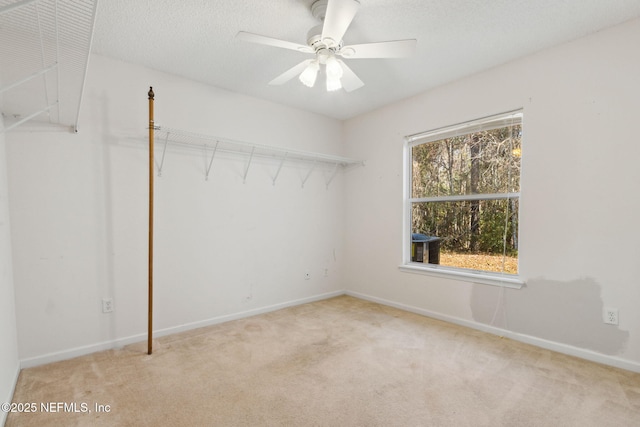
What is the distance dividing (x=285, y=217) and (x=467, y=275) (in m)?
2.06

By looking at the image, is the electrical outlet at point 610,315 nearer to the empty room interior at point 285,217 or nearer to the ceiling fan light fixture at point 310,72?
the empty room interior at point 285,217

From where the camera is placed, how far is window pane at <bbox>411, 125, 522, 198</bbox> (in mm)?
2795

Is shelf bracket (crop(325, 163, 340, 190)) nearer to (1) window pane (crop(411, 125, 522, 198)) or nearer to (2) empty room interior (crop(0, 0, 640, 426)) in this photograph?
(2) empty room interior (crop(0, 0, 640, 426))

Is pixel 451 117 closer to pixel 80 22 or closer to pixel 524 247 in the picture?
pixel 524 247

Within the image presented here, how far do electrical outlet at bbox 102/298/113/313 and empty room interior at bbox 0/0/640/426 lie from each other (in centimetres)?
2

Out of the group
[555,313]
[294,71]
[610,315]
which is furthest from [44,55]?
[610,315]

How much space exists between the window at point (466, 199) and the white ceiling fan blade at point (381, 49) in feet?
4.88

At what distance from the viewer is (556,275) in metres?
2.46

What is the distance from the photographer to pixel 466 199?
3.11 metres

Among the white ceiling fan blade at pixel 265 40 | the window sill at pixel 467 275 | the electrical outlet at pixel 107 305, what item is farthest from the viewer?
the window sill at pixel 467 275

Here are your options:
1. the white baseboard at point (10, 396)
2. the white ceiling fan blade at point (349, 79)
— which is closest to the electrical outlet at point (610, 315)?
the white ceiling fan blade at point (349, 79)

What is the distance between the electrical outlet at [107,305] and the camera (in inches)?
98.7

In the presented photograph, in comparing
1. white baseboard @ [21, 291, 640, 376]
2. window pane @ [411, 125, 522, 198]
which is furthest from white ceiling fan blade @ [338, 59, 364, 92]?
white baseboard @ [21, 291, 640, 376]

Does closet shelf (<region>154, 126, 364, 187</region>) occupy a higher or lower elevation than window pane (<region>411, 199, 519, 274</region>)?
higher
